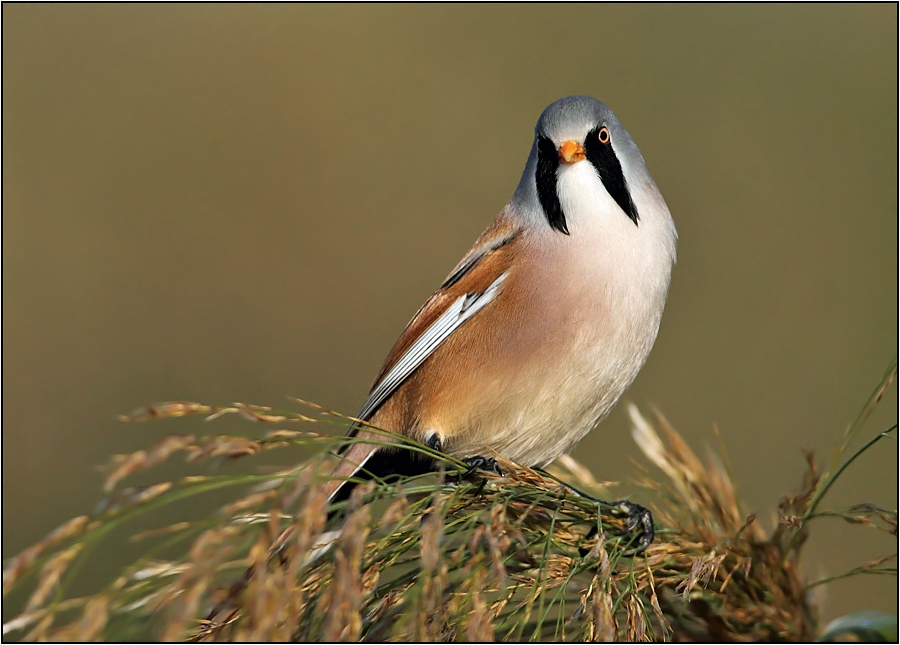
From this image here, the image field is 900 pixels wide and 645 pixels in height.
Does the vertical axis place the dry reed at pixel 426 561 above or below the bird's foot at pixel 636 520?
below

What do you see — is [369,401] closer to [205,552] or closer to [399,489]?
[399,489]

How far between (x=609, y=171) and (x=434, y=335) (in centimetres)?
84

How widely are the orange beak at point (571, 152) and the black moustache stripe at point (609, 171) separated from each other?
0.03 m

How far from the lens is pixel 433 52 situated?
29.0 ft

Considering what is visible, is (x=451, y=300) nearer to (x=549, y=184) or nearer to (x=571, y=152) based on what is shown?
(x=549, y=184)

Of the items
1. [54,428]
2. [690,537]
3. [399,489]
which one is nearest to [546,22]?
[54,428]

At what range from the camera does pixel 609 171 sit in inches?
118

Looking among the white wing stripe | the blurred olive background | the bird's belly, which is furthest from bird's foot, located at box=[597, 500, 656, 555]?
the blurred olive background

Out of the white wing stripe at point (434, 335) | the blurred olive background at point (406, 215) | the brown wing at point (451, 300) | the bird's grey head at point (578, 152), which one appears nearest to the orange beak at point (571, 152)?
the bird's grey head at point (578, 152)

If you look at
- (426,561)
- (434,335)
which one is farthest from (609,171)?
(426,561)

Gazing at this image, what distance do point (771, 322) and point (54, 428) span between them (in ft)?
17.0

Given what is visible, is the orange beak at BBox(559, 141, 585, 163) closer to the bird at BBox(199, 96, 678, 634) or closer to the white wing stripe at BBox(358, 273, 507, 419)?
the bird at BBox(199, 96, 678, 634)

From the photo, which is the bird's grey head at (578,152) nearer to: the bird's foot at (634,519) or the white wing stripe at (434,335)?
the white wing stripe at (434,335)

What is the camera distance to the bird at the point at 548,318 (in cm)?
286
